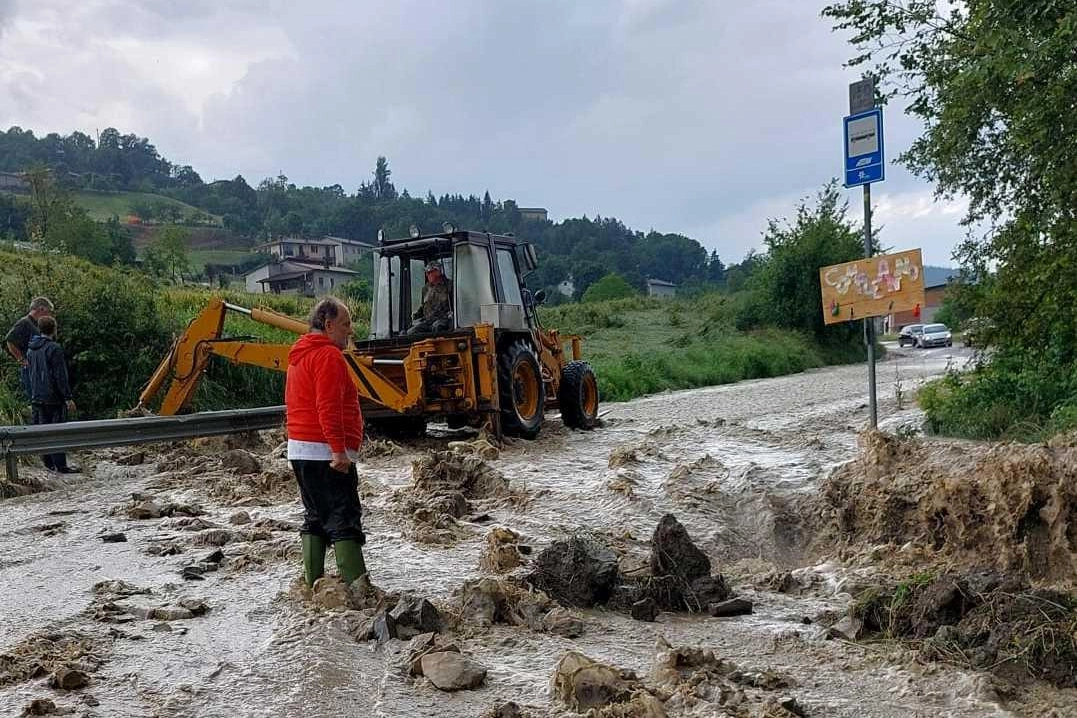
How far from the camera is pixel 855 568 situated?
5.95m

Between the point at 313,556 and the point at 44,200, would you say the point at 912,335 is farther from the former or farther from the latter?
the point at 313,556

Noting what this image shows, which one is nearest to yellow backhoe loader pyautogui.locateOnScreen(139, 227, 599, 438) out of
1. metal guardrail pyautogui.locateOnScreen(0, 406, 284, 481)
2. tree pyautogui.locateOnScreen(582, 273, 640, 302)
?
metal guardrail pyautogui.locateOnScreen(0, 406, 284, 481)

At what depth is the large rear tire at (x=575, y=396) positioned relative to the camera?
13789 millimetres

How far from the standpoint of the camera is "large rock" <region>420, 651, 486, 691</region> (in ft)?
13.3

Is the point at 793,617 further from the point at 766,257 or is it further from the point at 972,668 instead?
the point at 766,257

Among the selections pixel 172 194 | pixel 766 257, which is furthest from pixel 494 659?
pixel 172 194

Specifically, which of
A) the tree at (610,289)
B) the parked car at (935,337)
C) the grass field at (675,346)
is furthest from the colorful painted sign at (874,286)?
the tree at (610,289)

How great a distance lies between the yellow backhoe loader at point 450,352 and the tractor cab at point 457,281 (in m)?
0.01

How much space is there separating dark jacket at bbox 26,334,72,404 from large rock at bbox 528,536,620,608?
7051mm

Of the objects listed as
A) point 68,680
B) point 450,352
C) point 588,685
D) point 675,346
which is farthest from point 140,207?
point 588,685

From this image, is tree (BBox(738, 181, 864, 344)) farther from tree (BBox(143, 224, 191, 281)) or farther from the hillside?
the hillside

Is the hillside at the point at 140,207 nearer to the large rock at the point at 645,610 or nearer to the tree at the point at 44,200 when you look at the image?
the tree at the point at 44,200

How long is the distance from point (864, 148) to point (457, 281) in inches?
217

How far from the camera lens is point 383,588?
18.5 feet
